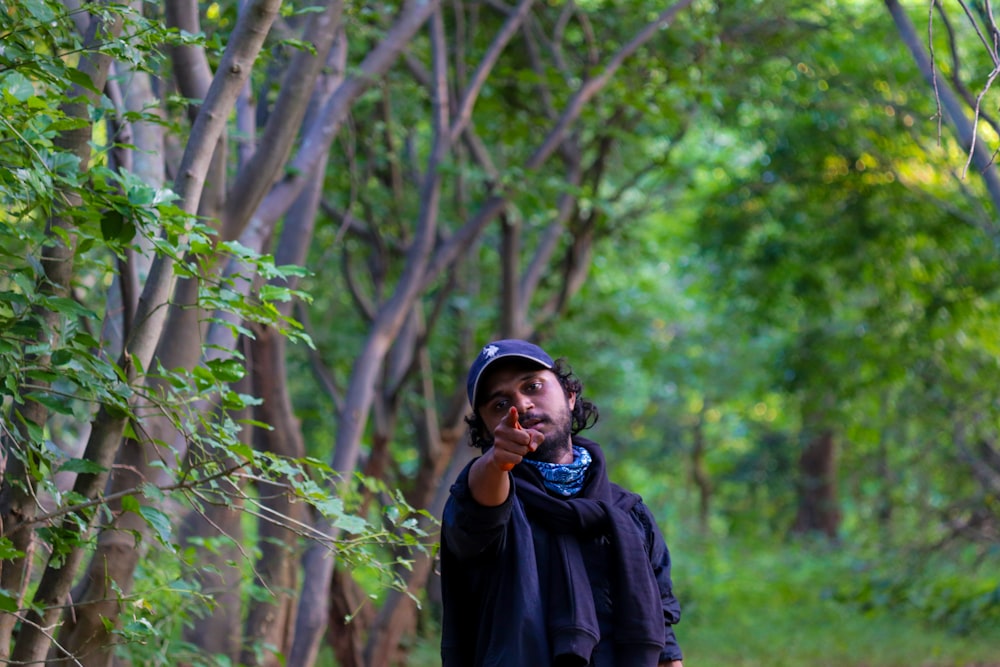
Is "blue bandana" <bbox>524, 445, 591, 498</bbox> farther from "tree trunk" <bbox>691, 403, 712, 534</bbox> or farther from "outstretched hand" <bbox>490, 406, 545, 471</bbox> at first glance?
"tree trunk" <bbox>691, 403, 712, 534</bbox>

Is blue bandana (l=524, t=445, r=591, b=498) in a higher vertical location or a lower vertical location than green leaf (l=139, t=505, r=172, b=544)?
higher

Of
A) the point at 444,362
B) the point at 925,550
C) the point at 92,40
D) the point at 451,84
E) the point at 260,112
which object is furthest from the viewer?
the point at 925,550

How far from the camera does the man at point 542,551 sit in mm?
2422

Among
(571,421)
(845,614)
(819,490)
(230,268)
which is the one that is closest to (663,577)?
(571,421)

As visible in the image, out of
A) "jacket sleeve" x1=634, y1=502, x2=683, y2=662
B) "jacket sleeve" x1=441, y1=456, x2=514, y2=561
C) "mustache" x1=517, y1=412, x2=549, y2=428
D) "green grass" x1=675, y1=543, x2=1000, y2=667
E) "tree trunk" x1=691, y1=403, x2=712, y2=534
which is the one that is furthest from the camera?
"tree trunk" x1=691, y1=403, x2=712, y2=534

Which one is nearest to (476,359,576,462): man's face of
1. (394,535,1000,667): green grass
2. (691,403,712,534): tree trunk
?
(394,535,1000,667): green grass

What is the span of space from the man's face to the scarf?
0.29ft

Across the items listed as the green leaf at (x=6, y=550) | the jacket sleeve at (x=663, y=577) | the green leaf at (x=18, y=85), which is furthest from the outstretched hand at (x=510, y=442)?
the green leaf at (x=18, y=85)

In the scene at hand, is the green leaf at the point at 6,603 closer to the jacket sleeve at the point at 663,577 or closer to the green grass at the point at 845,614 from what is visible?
the jacket sleeve at the point at 663,577

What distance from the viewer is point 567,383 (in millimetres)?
2938

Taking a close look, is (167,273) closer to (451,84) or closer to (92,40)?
(92,40)

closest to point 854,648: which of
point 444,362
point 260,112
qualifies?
point 444,362

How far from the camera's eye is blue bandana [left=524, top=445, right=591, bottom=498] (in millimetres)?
2637

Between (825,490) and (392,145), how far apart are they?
1273 cm
